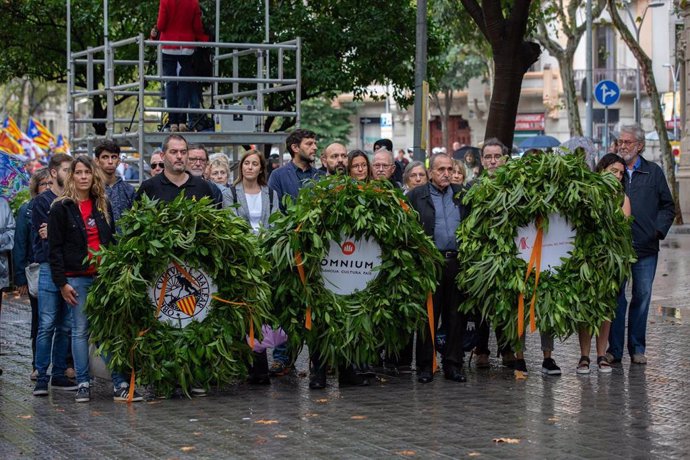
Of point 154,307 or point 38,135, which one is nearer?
point 154,307

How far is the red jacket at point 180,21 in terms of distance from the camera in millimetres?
15195

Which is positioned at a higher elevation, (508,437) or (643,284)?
(643,284)

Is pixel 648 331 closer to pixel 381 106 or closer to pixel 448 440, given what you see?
pixel 448 440

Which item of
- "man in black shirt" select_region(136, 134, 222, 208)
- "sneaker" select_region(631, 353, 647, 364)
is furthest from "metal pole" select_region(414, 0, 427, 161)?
"man in black shirt" select_region(136, 134, 222, 208)

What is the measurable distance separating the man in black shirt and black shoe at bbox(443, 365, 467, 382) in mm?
2347

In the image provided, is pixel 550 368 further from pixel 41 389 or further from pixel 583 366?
pixel 41 389

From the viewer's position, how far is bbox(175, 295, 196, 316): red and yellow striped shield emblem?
33.7 ft

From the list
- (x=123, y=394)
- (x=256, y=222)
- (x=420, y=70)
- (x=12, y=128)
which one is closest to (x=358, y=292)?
(x=256, y=222)

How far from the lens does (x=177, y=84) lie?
51.4 ft

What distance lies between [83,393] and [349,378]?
7.01ft

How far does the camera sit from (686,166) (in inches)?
1286

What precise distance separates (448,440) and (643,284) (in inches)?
153

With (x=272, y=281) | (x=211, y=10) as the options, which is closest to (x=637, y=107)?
(x=211, y=10)

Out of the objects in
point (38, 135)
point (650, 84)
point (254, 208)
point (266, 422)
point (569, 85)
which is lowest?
point (266, 422)
